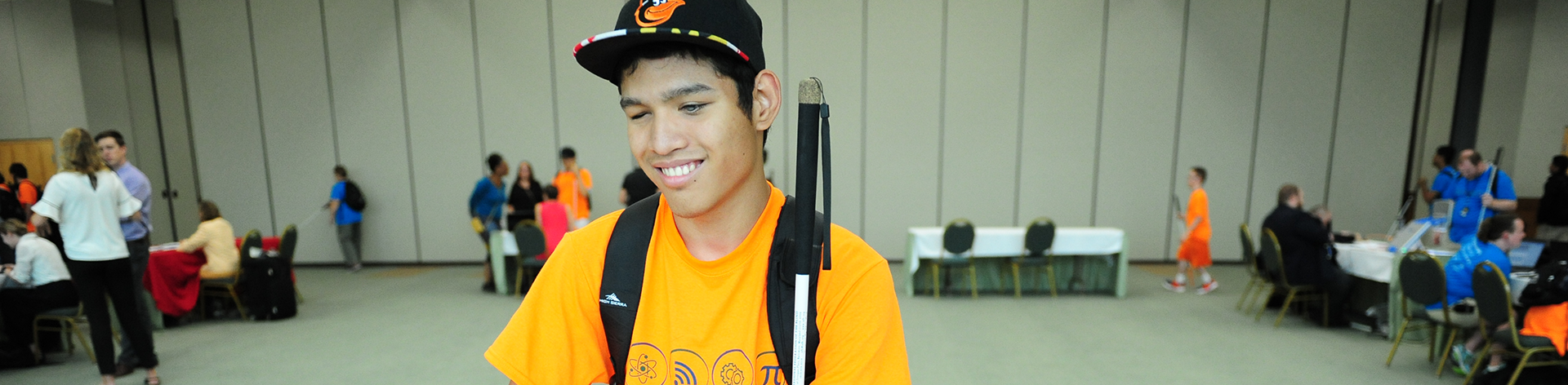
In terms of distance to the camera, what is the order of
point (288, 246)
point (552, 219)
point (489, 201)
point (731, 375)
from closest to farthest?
point (731, 375), point (288, 246), point (552, 219), point (489, 201)

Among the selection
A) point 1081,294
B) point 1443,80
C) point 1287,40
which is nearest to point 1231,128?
point 1287,40

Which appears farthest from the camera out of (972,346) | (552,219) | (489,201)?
(489,201)

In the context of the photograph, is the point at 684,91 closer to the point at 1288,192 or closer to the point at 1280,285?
the point at 1288,192

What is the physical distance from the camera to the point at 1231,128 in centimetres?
722

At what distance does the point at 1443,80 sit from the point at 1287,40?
1.95m

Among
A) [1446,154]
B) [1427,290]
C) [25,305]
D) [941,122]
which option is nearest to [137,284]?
[25,305]

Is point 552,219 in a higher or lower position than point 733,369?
lower

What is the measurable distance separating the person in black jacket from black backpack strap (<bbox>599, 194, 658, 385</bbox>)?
8160 mm

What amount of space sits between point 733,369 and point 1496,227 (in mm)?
4729

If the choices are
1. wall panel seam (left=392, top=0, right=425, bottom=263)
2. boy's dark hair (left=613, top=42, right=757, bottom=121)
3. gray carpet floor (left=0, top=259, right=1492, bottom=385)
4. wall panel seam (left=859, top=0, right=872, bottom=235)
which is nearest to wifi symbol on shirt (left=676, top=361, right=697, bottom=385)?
boy's dark hair (left=613, top=42, right=757, bottom=121)

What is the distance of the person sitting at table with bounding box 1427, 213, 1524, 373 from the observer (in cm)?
346

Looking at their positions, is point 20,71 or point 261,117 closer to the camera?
point 20,71

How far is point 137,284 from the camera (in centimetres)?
362

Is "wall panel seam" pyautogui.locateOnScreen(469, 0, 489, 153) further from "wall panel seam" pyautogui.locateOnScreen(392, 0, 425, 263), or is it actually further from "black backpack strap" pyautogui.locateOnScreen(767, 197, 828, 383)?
"black backpack strap" pyautogui.locateOnScreen(767, 197, 828, 383)
